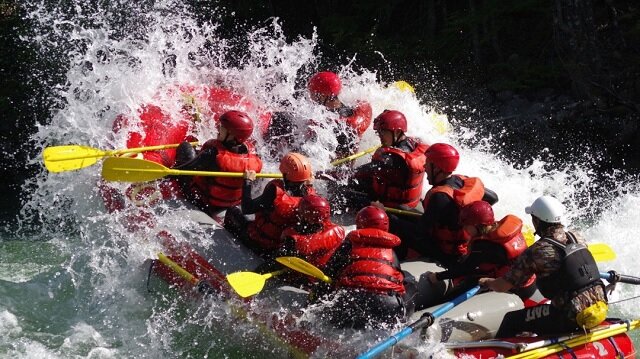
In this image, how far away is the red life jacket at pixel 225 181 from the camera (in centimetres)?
603

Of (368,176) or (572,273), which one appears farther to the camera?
(368,176)

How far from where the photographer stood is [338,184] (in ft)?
22.2

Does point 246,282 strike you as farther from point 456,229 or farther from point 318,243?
point 456,229

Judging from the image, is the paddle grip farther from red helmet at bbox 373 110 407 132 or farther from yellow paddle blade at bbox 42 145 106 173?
yellow paddle blade at bbox 42 145 106 173

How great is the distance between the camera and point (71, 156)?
20.9ft

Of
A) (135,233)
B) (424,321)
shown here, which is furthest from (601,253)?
(135,233)

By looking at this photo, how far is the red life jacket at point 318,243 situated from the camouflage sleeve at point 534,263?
119 cm

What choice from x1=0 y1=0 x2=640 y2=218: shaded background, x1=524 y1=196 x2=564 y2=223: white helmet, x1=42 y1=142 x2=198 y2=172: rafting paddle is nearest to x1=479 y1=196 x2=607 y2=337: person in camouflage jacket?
x1=524 y1=196 x2=564 y2=223: white helmet

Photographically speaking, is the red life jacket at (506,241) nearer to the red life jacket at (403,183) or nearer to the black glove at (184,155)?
the red life jacket at (403,183)

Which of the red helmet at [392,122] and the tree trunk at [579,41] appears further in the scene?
the tree trunk at [579,41]

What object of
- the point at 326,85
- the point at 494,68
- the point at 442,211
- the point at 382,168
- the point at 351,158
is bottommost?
the point at 442,211

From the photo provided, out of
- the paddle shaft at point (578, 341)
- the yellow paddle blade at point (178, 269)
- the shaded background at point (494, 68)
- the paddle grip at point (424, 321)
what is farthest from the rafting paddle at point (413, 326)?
the shaded background at point (494, 68)

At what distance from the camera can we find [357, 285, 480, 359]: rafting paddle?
14.1ft

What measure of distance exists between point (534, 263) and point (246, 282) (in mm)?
1828
